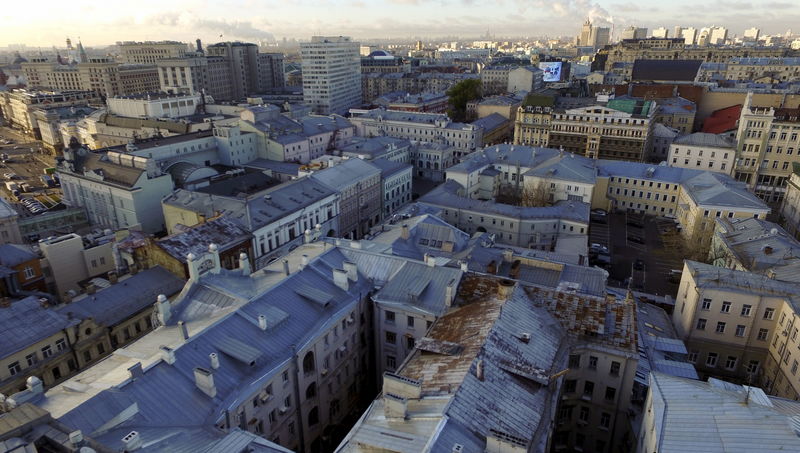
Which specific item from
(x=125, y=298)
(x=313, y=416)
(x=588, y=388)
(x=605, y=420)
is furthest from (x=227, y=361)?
(x=605, y=420)

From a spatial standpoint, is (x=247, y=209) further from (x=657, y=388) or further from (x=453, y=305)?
(x=657, y=388)

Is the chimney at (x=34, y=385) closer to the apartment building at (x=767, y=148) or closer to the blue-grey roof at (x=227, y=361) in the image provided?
the blue-grey roof at (x=227, y=361)

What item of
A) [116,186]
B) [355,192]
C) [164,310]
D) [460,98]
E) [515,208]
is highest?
[460,98]

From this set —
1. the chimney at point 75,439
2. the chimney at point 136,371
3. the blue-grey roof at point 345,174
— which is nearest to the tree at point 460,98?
the blue-grey roof at point 345,174

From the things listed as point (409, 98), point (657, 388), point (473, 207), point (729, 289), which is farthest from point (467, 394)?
point (409, 98)

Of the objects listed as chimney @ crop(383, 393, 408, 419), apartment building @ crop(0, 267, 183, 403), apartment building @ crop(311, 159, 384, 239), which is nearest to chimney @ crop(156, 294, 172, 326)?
apartment building @ crop(0, 267, 183, 403)

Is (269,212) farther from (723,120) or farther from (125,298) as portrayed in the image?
(723,120)

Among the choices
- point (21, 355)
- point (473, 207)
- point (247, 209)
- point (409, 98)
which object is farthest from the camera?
point (409, 98)
